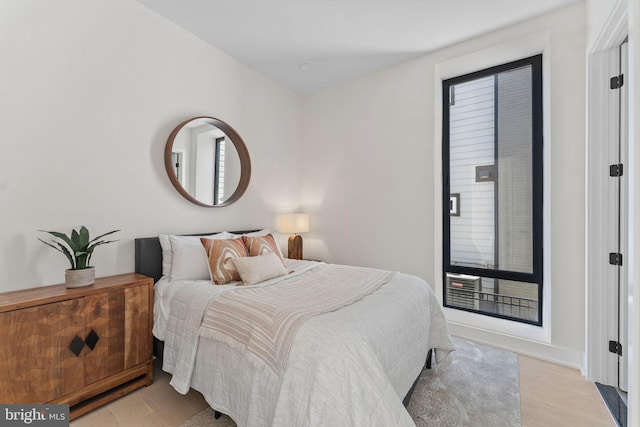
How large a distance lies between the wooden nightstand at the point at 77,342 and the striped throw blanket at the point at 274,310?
0.58 meters

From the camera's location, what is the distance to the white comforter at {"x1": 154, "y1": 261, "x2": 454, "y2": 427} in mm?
1165

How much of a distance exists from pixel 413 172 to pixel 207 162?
213 centimetres

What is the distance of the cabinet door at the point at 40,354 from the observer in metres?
1.43

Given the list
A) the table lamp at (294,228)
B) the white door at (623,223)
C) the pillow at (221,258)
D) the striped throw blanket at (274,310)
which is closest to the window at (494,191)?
the white door at (623,223)

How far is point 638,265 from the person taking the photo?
1.15 metres

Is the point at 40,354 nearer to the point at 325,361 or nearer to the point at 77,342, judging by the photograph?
the point at 77,342

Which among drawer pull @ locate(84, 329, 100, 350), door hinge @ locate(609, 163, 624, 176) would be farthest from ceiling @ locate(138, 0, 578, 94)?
drawer pull @ locate(84, 329, 100, 350)

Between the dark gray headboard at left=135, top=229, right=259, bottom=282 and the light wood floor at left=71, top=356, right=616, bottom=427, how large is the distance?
2.46 ft

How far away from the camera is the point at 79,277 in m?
1.77

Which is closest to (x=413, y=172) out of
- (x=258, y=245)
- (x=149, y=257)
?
(x=258, y=245)

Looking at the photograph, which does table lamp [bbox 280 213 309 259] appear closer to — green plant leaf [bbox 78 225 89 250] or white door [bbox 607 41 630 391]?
green plant leaf [bbox 78 225 89 250]

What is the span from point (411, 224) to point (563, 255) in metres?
1.27

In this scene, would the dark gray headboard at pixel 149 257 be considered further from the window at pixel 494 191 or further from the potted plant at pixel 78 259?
the window at pixel 494 191

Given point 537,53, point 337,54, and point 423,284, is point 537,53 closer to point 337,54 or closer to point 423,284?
point 337,54
